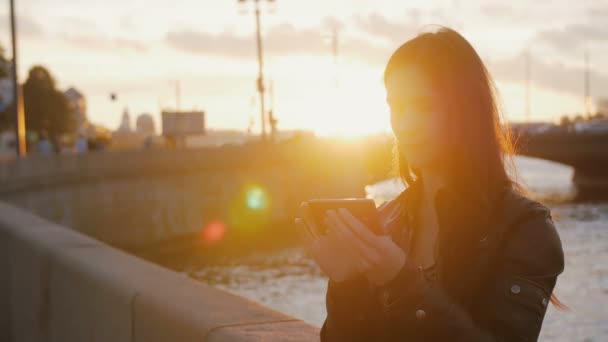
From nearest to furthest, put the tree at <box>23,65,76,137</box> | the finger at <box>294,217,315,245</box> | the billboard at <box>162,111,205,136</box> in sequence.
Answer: the finger at <box>294,217,315,245</box> → the billboard at <box>162,111,205,136</box> → the tree at <box>23,65,76,137</box>

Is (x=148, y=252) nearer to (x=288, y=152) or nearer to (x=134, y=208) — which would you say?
(x=134, y=208)

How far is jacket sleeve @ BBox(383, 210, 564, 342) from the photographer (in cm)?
191

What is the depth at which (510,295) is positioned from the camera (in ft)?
6.28

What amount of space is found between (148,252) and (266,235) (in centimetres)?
741

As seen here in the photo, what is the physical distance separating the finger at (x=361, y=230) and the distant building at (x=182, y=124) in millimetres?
54517

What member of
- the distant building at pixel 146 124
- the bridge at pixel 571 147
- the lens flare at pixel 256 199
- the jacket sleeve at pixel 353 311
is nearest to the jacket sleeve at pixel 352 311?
the jacket sleeve at pixel 353 311

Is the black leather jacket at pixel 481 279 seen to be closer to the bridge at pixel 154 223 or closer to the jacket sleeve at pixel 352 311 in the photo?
the jacket sleeve at pixel 352 311

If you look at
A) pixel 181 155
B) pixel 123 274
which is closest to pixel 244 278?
pixel 181 155

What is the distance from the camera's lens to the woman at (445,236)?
192 centimetres

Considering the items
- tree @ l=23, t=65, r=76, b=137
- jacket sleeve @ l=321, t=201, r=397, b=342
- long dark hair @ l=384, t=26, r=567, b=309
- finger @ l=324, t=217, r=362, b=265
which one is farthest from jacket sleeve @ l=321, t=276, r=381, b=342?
tree @ l=23, t=65, r=76, b=137

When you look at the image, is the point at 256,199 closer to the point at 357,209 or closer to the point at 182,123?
the point at 182,123

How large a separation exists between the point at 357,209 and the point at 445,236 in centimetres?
21

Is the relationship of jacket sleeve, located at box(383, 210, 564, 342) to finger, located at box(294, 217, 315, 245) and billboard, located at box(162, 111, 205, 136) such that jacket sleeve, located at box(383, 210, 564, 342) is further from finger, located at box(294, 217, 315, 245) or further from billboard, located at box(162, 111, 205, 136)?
billboard, located at box(162, 111, 205, 136)

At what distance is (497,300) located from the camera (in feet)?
6.34
